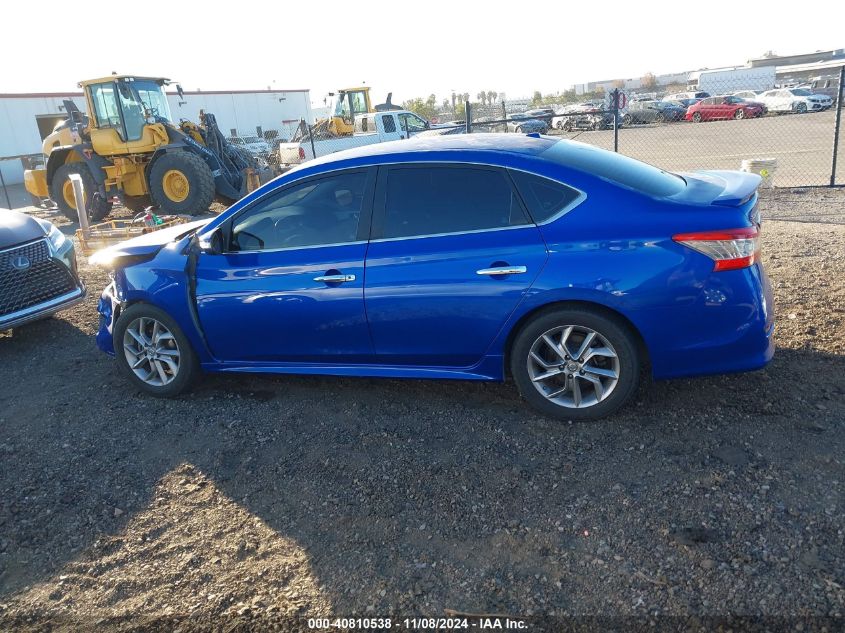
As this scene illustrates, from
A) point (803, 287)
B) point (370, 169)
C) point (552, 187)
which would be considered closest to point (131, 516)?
point (370, 169)

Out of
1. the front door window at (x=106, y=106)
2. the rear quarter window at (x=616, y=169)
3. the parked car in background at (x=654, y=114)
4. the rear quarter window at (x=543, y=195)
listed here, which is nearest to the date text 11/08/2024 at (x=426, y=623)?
the rear quarter window at (x=543, y=195)

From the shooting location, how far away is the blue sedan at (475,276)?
3.50 meters

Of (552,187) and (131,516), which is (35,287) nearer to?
(131,516)

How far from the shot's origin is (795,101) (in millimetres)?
34750

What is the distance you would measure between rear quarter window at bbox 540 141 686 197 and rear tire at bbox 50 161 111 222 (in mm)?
11927

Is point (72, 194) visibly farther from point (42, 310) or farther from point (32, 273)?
point (42, 310)

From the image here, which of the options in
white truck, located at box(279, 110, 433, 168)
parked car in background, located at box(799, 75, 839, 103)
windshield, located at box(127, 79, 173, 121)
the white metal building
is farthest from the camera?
parked car in background, located at box(799, 75, 839, 103)

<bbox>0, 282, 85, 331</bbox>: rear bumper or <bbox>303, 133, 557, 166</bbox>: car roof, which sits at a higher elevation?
<bbox>303, 133, 557, 166</bbox>: car roof

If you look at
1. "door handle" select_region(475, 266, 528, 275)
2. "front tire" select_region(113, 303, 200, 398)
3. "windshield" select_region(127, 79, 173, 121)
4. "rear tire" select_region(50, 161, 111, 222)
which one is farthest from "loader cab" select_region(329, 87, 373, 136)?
"door handle" select_region(475, 266, 528, 275)

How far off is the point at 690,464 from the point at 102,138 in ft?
44.3

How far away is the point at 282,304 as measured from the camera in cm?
416

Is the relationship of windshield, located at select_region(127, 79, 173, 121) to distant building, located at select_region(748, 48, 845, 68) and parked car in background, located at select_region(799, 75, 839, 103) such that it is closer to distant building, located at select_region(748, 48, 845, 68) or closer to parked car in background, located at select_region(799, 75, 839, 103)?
parked car in background, located at select_region(799, 75, 839, 103)

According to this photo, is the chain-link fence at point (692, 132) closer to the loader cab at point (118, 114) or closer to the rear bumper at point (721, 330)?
the loader cab at point (118, 114)

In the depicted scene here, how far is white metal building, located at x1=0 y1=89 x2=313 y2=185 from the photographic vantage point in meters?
32.1
